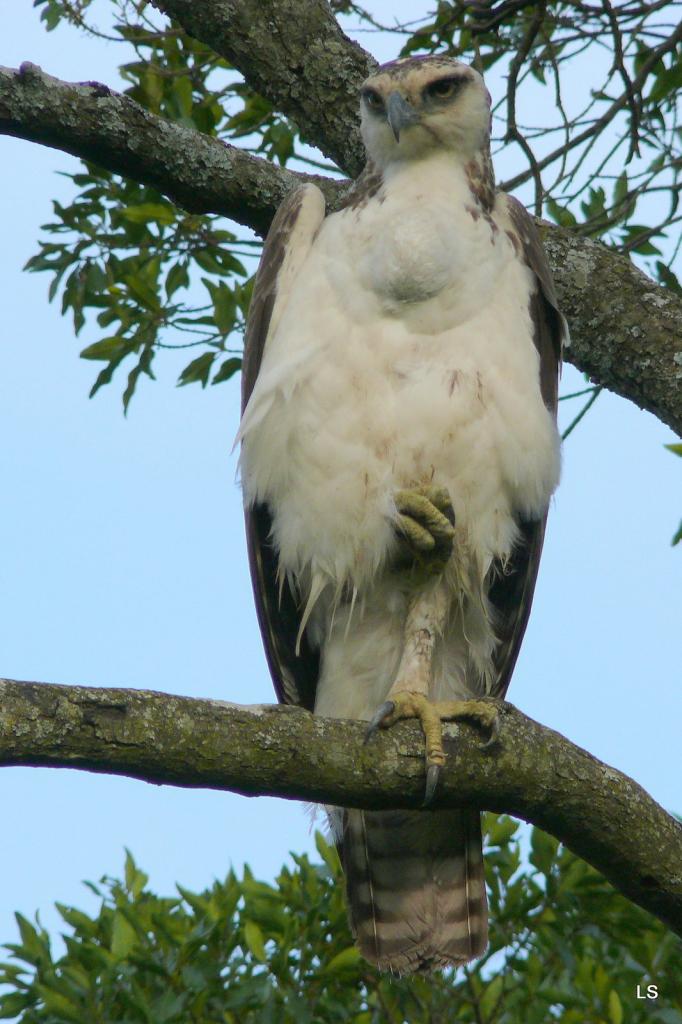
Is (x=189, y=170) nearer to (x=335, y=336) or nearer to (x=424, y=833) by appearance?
(x=335, y=336)

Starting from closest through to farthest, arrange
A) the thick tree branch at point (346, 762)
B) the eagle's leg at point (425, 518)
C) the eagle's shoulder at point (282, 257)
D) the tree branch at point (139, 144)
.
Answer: the thick tree branch at point (346, 762), the eagle's leg at point (425, 518), the tree branch at point (139, 144), the eagle's shoulder at point (282, 257)

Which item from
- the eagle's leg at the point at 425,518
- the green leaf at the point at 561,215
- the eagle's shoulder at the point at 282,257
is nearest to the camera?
the eagle's leg at the point at 425,518

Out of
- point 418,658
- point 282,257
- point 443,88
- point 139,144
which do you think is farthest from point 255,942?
point 443,88

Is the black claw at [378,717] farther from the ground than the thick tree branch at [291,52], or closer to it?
closer to it

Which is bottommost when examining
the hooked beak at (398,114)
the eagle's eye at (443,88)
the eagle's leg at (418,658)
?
the eagle's leg at (418,658)

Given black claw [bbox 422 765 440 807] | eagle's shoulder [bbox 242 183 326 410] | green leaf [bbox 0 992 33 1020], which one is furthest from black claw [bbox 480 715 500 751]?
green leaf [bbox 0 992 33 1020]

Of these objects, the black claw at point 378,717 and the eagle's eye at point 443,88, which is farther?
the eagle's eye at point 443,88

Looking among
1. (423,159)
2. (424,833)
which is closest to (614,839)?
(424,833)

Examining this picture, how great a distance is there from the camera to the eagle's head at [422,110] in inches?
164

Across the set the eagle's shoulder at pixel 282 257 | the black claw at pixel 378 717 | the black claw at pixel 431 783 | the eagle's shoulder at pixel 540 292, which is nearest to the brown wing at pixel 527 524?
the eagle's shoulder at pixel 540 292

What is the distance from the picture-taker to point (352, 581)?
3996mm

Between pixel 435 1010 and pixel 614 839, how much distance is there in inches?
49.7

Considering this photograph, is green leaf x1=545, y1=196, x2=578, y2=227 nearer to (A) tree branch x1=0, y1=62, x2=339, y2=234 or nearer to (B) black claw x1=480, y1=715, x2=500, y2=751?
(A) tree branch x1=0, y1=62, x2=339, y2=234

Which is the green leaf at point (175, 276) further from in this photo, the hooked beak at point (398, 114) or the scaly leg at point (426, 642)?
the scaly leg at point (426, 642)
